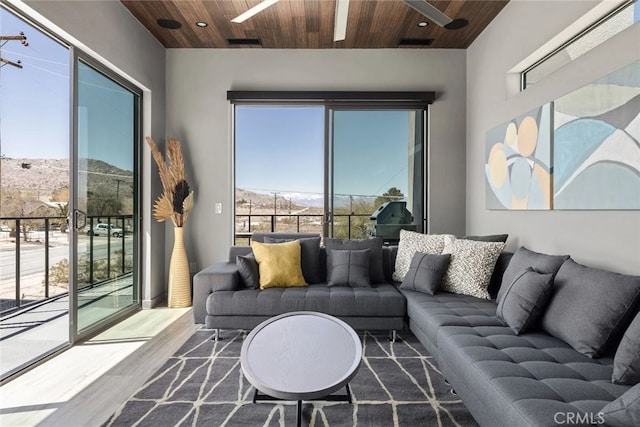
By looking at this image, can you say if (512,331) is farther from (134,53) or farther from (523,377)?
(134,53)

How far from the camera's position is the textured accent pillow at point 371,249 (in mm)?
3688

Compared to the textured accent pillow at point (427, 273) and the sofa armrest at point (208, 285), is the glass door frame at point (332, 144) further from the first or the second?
the sofa armrest at point (208, 285)

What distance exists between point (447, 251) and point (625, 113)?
164 cm

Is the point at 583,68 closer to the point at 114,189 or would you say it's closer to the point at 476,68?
the point at 476,68

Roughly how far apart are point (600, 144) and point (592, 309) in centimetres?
113

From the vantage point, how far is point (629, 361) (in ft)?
5.13

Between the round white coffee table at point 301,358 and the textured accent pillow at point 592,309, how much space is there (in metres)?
1.10

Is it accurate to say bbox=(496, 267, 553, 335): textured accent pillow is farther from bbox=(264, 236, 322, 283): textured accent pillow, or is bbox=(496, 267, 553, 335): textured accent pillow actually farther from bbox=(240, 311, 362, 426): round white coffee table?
bbox=(264, 236, 322, 283): textured accent pillow

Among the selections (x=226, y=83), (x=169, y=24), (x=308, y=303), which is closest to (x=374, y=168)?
(x=226, y=83)

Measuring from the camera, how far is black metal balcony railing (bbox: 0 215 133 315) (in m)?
2.66

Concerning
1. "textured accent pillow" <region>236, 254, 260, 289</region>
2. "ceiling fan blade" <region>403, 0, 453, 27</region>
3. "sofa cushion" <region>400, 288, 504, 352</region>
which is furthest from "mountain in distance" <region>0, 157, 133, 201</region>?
"sofa cushion" <region>400, 288, 504, 352</region>

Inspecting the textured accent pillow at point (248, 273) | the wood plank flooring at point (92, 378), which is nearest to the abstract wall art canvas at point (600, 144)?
the textured accent pillow at point (248, 273)

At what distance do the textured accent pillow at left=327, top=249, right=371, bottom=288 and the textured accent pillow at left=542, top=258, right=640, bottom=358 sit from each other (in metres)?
1.59

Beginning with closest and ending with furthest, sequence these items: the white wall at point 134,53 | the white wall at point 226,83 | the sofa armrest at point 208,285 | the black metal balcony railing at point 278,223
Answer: the white wall at point 134,53 → the sofa armrest at point 208,285 → the white wall at point 226,83 → the black metal balcony railing at point 278,223
